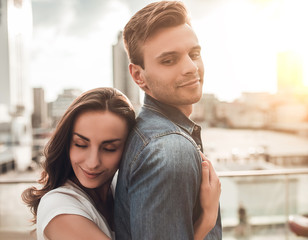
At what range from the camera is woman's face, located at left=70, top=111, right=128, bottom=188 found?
117 centimetres

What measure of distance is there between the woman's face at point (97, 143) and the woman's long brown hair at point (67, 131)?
0.03 meters

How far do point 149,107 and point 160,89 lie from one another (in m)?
0.08

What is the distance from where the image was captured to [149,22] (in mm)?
1071

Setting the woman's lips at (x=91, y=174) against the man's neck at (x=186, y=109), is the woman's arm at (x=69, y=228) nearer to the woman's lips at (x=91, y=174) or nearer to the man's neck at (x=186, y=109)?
the woman's lips at (x=91, y=174)

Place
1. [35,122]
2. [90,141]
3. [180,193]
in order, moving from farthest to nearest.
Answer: [35,122]
[90,141]
[180,193]

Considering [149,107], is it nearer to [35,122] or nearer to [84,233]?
[84,233]

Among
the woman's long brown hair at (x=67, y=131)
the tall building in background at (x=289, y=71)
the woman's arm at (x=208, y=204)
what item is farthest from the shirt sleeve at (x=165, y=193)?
the tall building in background at (x=289, y=71)

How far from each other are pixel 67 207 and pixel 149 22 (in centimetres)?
72

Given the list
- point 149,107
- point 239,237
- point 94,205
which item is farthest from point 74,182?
point 239,237

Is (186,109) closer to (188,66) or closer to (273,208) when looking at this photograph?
(188,66)

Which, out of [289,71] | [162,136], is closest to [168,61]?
[162,136]

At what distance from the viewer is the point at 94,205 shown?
4.18 feet

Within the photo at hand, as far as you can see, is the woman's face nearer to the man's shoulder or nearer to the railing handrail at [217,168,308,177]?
the man's shoulder

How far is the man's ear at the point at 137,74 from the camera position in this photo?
1.19 meters
